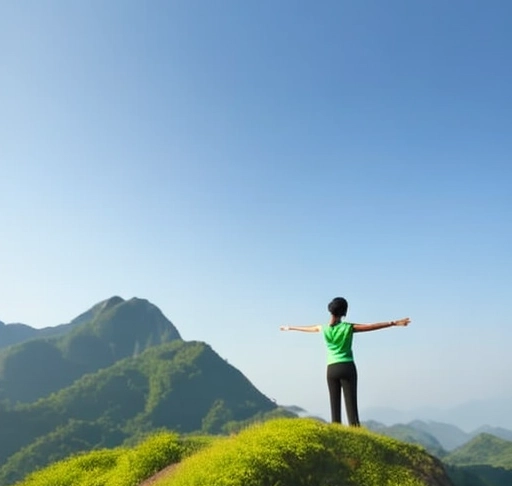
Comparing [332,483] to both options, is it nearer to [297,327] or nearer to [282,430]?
Result: [282,430]

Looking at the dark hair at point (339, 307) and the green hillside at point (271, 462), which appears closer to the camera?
the green hillside at point (271, 462)

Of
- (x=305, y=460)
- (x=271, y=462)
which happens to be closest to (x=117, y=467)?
(x=271, y=462)

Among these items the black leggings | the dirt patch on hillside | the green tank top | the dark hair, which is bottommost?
the dirt patch on hillside

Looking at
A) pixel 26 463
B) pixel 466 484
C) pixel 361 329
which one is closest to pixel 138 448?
pixel 361 329

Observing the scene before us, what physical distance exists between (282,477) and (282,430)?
1.38 metres

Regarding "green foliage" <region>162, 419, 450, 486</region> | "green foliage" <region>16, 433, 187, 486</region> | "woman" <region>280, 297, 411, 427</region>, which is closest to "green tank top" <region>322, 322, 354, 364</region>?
"woman" <region>280, 297, 411, 427</region>

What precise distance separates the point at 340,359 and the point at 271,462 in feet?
10.8

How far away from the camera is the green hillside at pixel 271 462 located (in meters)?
9.57

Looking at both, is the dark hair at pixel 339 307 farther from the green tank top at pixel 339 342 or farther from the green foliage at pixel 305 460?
the green foliage at pixel 305 460

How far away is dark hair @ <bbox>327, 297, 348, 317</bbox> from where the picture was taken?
12.4 meters

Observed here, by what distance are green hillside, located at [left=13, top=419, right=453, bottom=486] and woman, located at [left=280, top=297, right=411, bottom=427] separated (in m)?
0.68

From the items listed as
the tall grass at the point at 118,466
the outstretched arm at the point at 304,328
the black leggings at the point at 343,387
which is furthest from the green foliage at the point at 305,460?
the outstretched arm at the point at 304,328

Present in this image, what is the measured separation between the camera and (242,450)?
9.99 meters

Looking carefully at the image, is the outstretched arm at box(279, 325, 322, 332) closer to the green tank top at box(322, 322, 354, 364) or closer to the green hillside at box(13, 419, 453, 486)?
the green tank top at box(322, 322, 354, 364)
